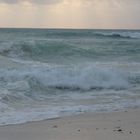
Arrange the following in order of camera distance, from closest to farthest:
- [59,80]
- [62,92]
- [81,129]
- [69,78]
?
[81,129], [62,92], [59,80], [69,78]

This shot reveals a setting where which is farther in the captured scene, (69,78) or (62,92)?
(69,78)

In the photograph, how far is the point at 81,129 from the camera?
655cm

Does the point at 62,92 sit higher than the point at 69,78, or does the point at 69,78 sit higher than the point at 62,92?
the point at 62,92

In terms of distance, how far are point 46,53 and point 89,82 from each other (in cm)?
1037

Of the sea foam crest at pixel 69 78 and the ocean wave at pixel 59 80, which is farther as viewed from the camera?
the sea foam crest at pixel 69 78

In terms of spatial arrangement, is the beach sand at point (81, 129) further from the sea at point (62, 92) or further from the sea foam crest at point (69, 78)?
the sea foam crest at point (69, 78)

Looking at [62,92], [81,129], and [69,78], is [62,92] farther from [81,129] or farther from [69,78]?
[81,129]

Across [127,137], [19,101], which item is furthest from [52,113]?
[127,137]

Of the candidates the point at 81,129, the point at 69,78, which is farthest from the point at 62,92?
the point at 81,129

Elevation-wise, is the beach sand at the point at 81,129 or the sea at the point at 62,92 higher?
the beach sand at the point at 81,129

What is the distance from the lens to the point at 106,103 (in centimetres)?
922

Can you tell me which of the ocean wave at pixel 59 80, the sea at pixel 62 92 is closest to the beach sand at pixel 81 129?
the sea at pixel 62 92

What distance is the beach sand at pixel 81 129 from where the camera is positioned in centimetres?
604

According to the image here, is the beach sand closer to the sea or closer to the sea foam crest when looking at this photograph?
the sea
